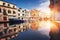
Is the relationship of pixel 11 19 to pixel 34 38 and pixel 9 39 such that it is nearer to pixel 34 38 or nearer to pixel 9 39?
pixel 9 39

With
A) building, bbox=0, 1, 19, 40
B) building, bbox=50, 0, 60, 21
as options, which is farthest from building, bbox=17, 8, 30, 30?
building, bbox=50, 0, 60, 21

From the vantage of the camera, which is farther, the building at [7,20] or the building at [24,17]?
the building at [24,17]

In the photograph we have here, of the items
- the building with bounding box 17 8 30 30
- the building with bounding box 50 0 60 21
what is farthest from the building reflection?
the building with bounding box 50 0 60 21

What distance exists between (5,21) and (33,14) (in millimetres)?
1482

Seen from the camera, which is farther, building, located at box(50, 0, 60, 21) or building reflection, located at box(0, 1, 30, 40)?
building reflection, located at box(0, 1, 30, 40)

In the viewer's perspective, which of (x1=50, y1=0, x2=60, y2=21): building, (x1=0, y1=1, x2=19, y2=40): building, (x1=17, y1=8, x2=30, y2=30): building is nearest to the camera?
(x1=50, y1=0, x2=60, y2=21): building

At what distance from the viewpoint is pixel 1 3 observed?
495 centimetres

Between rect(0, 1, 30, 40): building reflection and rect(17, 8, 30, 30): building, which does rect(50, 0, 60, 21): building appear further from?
rect(17, 8, 30, 30): building

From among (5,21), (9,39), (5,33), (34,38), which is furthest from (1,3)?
(34,38)

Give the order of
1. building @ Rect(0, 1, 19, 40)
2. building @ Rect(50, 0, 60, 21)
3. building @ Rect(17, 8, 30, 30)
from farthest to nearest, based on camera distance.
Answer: building @ Rect(17, 8, 30, 30) < building @ Rect(0, 1, 19, 40) < building @ Rect(50, 0, 60, 21)

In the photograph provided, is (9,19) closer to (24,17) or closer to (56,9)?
(24,17)

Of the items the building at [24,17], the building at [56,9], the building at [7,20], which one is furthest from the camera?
the building at [24,17]

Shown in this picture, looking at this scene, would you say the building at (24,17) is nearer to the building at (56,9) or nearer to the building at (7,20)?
the building at (7,20)

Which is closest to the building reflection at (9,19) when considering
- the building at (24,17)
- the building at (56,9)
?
the building at (24,17)
